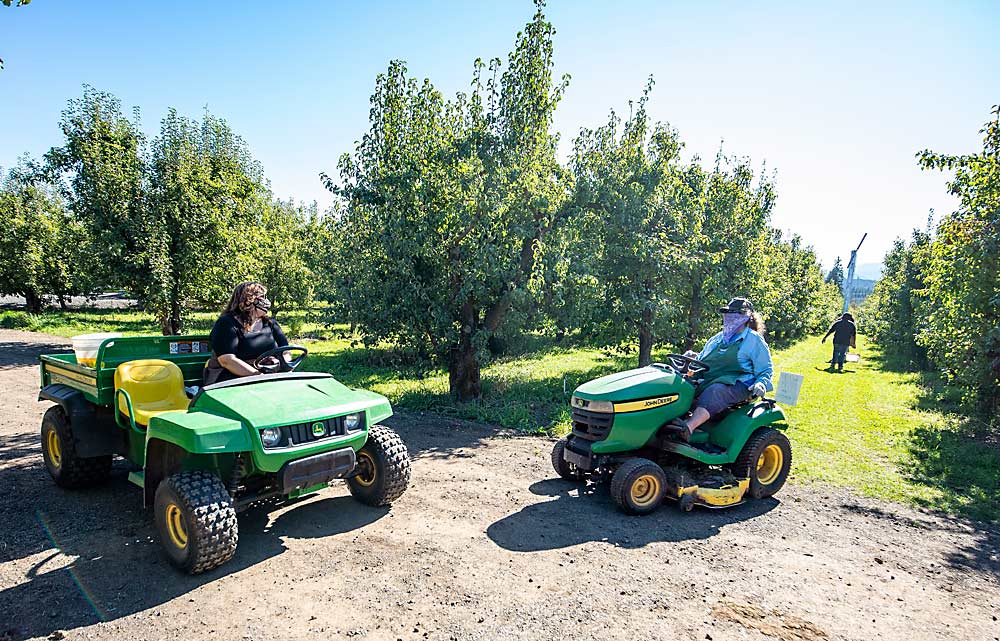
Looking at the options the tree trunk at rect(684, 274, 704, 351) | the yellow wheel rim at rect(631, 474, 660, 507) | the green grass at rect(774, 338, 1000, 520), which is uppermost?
the tree trunk at rect(684, 274, 704, 351)

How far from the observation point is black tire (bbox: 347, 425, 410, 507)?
17.4 feet

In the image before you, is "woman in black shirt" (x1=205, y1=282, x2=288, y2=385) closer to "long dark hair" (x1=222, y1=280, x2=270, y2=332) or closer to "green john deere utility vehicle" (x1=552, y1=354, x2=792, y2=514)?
"long dark hair" (x1=222, y1=280, x2=270, y2=332)

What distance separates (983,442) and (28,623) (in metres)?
11.4

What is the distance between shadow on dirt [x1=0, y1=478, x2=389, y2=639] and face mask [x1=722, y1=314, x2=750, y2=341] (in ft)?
12.8

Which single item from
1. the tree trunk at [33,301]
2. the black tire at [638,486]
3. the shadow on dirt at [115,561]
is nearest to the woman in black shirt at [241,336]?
the shadow on dirt at [115,561]

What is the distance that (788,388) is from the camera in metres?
6.48

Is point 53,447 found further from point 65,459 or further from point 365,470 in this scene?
point 365,470

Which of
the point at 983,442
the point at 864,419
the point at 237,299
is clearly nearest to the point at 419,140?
the point at 237,299

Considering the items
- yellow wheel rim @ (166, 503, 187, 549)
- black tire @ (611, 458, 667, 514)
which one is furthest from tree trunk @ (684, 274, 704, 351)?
yellow wheel rim @ (166, 503, 187, 549)

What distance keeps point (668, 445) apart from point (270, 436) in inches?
149

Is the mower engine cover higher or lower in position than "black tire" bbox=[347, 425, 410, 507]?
higher

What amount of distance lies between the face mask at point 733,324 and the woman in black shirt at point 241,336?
14.8 feet

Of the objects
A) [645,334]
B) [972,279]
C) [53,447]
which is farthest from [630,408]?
[645,334]

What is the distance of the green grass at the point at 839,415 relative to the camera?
696 cm
